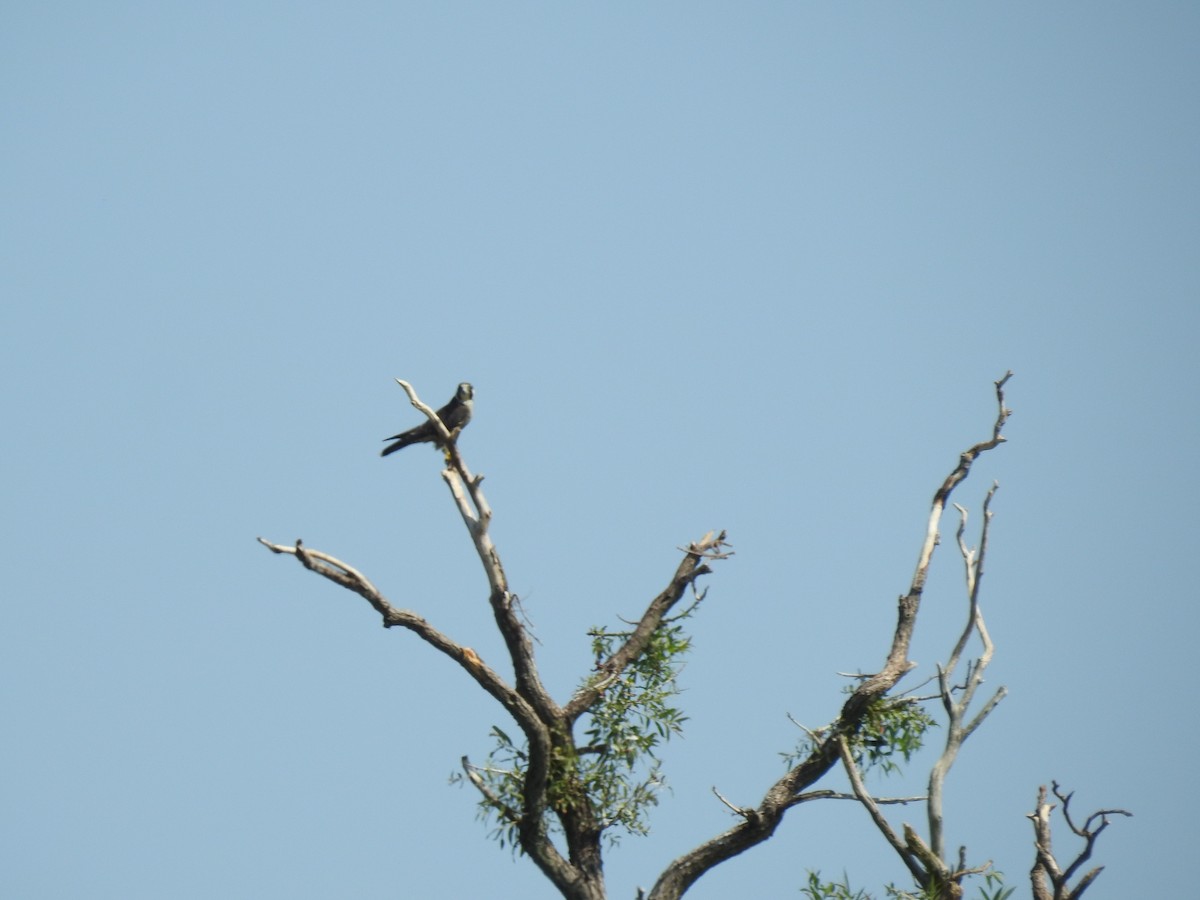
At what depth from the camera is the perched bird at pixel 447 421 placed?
45.3ft

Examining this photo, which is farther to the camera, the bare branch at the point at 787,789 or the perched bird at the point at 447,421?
the perched bird at the point at 447,421

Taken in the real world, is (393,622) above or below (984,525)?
below

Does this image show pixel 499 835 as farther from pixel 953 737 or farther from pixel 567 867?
pixel 953 737

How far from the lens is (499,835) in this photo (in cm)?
1146

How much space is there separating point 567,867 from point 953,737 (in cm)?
310

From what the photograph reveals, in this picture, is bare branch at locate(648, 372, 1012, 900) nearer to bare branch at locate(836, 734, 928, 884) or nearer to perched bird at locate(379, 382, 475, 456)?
bare branch at locate(836, 734, 928, 884)

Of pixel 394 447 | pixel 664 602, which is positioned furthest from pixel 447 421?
pixel 664 602

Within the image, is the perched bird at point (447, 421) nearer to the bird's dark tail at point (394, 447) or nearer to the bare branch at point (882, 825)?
the bird's dark tail at point (394, 447)

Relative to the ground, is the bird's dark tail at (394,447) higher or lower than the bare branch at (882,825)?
higher

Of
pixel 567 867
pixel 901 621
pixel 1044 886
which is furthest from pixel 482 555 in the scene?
pixel 1044 886

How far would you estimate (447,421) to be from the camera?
14.3m

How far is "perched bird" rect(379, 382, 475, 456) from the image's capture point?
45.3 ft

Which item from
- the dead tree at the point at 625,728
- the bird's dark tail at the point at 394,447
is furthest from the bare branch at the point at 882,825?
the bird's dark tail at the point at 394,447

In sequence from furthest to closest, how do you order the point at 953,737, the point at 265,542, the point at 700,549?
the point at 700,549
the point at 953,737
the point at 265,542
